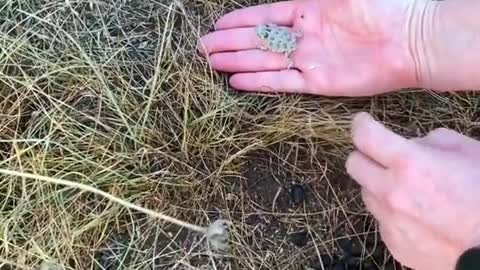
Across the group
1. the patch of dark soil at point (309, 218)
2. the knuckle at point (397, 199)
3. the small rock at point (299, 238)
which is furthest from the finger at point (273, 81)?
the knuckle at point (397, 199)

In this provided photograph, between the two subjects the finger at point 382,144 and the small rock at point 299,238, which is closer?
the finger at point 382,144

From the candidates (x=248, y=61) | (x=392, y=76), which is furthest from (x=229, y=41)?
(x=392, y=76)

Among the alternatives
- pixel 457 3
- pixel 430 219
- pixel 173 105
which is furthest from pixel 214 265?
pixel 457 3

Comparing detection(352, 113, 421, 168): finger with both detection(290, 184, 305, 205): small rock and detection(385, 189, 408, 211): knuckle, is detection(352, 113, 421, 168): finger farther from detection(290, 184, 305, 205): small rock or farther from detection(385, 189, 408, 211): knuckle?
detection(290, 184, 305, 205): small rock

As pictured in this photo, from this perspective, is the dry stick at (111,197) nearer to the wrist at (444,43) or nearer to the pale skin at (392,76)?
the pale skin at (392,76)

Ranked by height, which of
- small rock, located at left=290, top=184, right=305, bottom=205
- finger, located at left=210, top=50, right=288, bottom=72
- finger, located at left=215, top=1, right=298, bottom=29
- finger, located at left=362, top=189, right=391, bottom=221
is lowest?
small rock, located at left=290, top=184, right=305, bottom=205

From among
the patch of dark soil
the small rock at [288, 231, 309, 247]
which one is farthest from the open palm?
the small rock at [288, 231, 309, 247]

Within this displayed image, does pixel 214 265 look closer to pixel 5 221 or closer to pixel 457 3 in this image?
pixel 5 221
